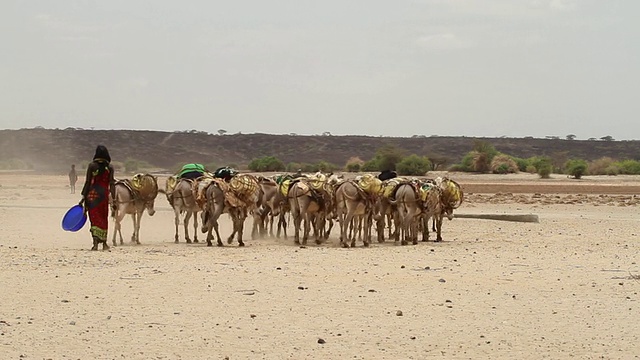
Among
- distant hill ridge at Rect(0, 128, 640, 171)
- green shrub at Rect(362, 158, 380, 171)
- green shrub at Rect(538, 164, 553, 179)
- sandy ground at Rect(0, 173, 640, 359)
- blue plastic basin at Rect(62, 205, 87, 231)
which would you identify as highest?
distant hill ridge at Rect(0, 128, 640, 171)

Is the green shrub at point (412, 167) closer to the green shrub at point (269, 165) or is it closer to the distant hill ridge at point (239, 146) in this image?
the green shrub at point (269, 165)

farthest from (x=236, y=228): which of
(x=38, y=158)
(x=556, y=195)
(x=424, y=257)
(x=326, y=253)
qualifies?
(x=38, y=158)

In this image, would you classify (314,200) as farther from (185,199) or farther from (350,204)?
(185,199)

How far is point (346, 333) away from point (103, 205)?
962cm

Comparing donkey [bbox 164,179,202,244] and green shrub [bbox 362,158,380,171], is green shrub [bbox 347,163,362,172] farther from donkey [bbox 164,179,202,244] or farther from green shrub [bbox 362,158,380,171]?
donkey [bbox 164,179,202,244]

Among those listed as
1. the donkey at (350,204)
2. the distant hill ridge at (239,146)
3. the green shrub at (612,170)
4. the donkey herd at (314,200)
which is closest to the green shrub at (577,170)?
the green shrub at (612,170)

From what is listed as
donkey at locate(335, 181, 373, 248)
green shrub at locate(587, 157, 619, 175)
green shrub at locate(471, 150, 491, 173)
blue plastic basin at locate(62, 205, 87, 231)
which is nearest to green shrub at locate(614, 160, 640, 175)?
green shrub at locate(587, 157, 619, 175)

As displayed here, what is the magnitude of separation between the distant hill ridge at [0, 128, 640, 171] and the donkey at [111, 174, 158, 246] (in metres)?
84.5

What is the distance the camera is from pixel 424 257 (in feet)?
60.0

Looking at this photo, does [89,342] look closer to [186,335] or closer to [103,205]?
[186,335]

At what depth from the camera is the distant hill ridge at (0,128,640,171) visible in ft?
380

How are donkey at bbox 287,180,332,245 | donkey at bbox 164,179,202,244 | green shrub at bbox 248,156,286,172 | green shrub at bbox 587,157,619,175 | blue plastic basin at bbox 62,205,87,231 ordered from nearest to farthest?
blue plastic basin at bbox 62,205,87,231 → donkey at bbox 287,180,332,245 → donkey at bbox 164,179,202,244 → green shrub at bbox 587,157,619,175 → green shrub at bbox 248,156,286,172

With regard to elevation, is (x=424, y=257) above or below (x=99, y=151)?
below

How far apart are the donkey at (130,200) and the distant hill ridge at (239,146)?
277ft
